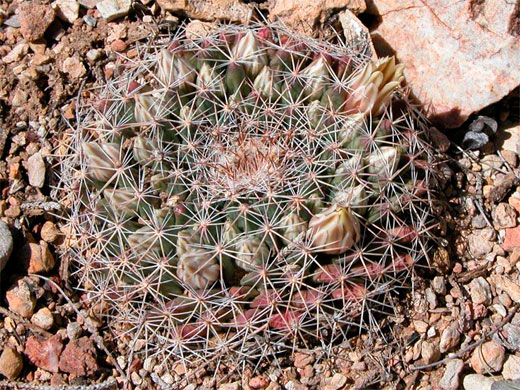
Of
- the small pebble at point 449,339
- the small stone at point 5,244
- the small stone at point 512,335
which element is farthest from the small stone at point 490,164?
the small stone at point 5,244

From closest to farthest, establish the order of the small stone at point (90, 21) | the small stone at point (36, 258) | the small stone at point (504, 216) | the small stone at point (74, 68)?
the small stone at point (36, 258) → the small stone at point (504, 216) → the small stone at point (74, 68) → the small stone at point (90, 21)

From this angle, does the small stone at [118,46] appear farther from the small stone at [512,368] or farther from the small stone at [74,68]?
the small stone at [512,368]

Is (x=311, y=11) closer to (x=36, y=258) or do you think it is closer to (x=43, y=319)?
(x=36, y=258)

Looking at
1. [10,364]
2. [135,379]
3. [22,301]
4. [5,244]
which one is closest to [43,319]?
[22,301]

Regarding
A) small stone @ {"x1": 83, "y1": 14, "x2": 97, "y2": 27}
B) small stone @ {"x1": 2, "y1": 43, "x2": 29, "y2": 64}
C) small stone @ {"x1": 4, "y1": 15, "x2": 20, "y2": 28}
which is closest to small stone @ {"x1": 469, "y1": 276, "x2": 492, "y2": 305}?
small stone @ {"x1": 83, "y1": 14, "x2": 97, "y2": 27}

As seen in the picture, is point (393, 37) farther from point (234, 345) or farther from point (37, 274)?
point (37, 274)

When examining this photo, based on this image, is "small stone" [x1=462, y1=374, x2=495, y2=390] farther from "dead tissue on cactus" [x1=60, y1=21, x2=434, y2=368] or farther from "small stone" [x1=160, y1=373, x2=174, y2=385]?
"small stone" [x1=160, y1=373, x2=174, y2=385]
